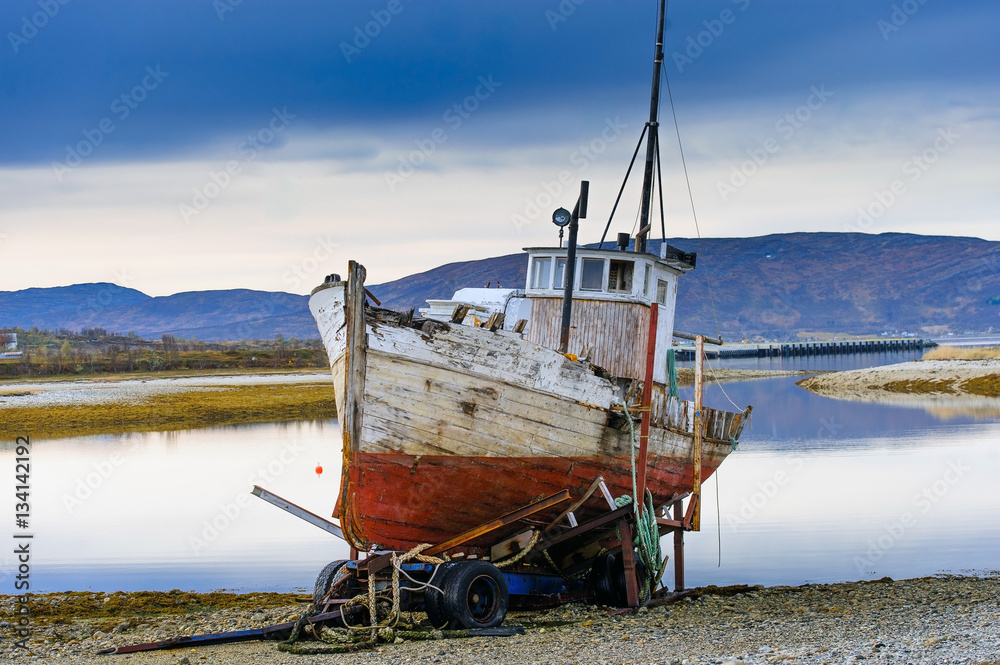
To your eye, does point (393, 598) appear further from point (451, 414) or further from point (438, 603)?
point (451, 414)

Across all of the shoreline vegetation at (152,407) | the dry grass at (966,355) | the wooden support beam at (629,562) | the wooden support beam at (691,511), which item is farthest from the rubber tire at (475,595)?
the dry grass at (966,355)

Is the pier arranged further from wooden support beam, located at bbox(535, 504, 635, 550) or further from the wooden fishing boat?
wooden support beam, located at bbox(535, 504, 635, 550)

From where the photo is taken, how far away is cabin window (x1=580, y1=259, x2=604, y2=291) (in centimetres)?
1719

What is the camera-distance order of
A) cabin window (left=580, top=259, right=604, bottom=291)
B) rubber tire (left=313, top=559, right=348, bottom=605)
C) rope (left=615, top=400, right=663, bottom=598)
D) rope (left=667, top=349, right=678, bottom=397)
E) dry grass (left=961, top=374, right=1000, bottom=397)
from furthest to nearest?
dry grass (left=961, top=374, right=1000, bottom=397) < rope (left=667, top=349, right=678, bottom=397) < cabin window (left=580, top=259, right=604, bottom=291) < rope (left=615, top=400, right=663, bottom=598) < rubber tire (left=313, top=559, right=348, bottom=605)

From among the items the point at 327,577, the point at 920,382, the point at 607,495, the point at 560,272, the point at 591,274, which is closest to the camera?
the point at 327,577

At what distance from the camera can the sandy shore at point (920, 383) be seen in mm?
61388

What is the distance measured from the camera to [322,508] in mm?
23750

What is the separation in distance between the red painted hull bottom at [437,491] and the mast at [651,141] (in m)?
6.67

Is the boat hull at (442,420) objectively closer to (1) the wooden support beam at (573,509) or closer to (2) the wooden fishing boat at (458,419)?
(2) the wooden fishing boat at (458,419)

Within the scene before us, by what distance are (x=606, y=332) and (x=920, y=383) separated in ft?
191

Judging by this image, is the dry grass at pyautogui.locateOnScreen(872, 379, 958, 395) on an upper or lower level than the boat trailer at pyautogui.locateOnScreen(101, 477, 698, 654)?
upper

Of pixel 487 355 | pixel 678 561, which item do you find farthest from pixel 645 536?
pixel 487 355

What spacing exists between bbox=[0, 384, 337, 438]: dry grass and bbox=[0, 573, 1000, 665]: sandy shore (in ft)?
88.7

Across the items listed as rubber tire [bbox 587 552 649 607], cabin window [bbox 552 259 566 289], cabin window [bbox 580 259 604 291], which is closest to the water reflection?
rubber tire [bbox 587 552 649 607]
